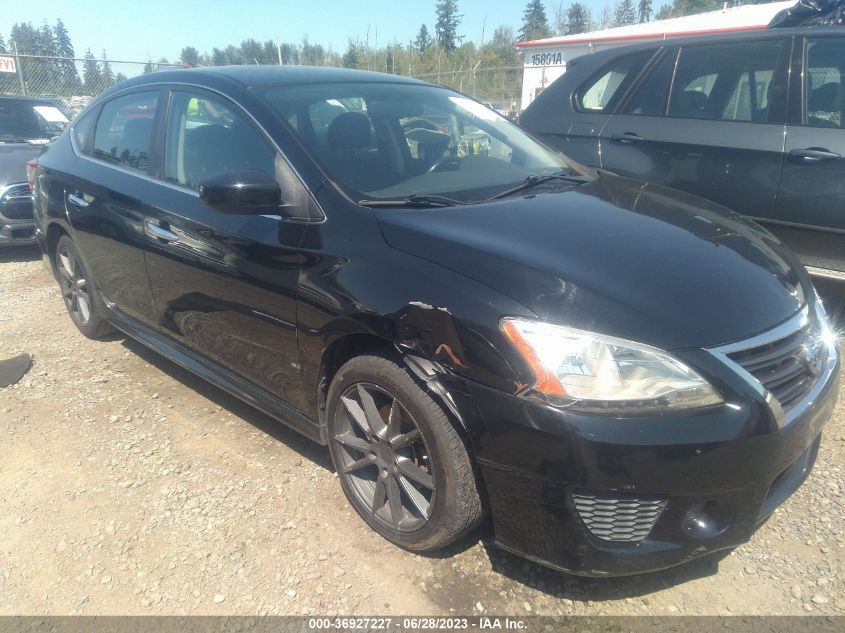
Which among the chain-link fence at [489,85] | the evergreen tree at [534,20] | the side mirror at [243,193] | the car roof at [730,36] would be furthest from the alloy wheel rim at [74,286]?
the evergreen tree at [534,20]

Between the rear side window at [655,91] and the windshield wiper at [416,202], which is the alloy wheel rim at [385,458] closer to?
the windshield wiper at [416,202]

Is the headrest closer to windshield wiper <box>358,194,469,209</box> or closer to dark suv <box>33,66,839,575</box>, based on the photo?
dark suv <box>33,66,839,575</box>

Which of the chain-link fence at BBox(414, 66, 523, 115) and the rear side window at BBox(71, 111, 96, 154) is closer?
the rear side window at BBox(71, 111, 96, 154)

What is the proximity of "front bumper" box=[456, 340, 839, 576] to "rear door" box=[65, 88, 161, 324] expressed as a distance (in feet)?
7.36

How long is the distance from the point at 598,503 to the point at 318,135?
180cm

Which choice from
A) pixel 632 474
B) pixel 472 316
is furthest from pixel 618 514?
pixel 472 316

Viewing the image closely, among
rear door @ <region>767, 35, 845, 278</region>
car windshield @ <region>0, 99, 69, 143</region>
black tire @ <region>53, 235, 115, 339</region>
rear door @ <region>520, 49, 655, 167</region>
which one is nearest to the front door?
black tire @ <region>53, 235, 115, 339</region>

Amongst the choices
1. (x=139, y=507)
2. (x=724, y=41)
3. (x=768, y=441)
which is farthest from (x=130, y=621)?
(x=724, y=41)

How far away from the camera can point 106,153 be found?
381 cm

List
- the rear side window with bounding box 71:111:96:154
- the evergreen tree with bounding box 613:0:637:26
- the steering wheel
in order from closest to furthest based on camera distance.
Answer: the steering wheel
the rear side window with bounding box 71:111:96:154
the evergreen tree with bounding box 613:0:637:26

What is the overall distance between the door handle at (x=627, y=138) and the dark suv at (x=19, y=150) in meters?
5.58

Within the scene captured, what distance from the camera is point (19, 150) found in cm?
703

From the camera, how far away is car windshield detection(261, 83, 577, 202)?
2.63 m

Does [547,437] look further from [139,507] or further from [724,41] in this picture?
[724,41]
